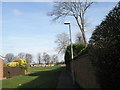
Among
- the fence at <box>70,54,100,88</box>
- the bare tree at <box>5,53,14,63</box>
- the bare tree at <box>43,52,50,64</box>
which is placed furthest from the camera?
the bare tree at <box>43,52,50,64</box>

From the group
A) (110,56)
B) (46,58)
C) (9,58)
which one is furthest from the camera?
(46,58)

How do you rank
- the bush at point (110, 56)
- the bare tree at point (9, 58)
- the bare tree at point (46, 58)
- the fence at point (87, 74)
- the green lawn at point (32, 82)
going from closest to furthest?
the bush at point (110, 56) → the fence at point (87, 74) → the green lawn at point (32, 82) → the bare tree at point (9, 58) → the bare tree at point (46, 58)

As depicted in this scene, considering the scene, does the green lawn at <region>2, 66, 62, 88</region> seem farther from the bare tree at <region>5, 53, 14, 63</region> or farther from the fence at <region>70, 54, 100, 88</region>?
the bare tree at <region>5, 53, 14, 63</region>

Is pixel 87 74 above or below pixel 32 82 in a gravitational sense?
above

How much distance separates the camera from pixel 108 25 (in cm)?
661

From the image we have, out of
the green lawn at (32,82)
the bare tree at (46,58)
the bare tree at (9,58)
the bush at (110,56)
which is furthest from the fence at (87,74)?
the bare tree at (46,58)

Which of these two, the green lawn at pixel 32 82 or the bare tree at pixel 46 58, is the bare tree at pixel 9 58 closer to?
the bare tree at pixel 46 58

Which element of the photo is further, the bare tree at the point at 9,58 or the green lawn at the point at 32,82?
the bare tree at the point at 9,58

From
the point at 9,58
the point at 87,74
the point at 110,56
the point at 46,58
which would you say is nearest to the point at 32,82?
the point at 87,74

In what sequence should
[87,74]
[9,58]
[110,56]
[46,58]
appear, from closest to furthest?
[110,56] → [87,74] → [9,58] → [46,58]

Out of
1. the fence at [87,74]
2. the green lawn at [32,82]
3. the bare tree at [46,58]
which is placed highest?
the bare tree at [46,58]

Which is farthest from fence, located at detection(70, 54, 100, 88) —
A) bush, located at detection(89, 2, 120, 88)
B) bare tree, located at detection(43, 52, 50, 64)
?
bare tree, located at detection(43, 52, 50, 64)

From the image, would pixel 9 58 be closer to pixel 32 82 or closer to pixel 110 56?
pixel 32 82

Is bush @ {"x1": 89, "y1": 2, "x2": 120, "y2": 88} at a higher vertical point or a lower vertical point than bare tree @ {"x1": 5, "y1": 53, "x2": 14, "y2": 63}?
lower
